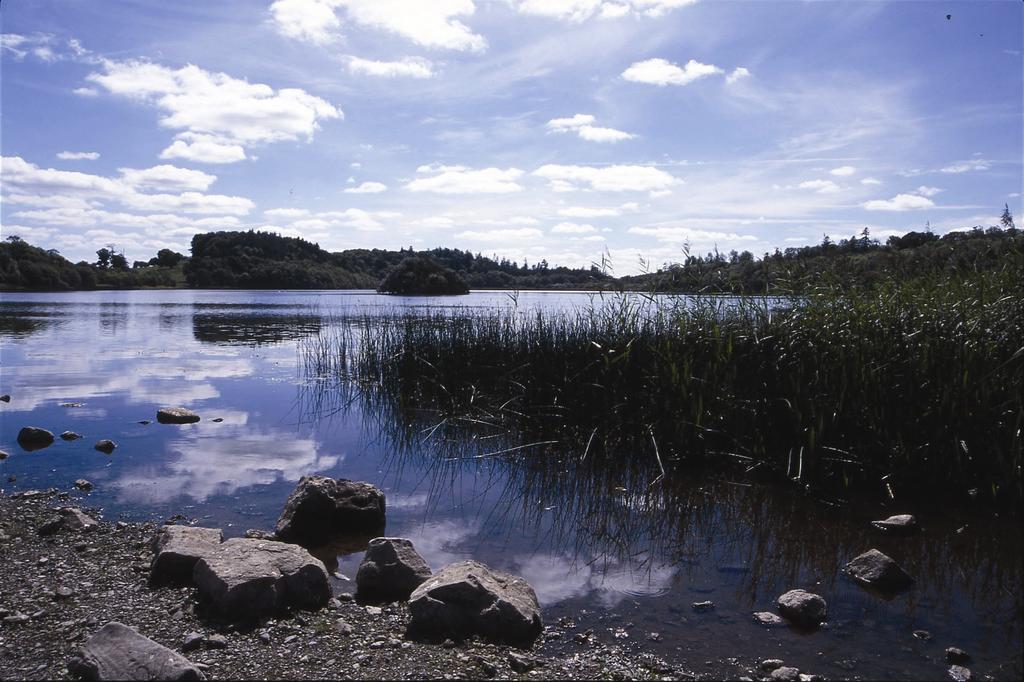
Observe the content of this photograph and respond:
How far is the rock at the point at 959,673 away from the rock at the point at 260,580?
3.69m

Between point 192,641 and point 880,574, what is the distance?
4.50 meters

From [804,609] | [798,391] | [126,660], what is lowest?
[804,609]

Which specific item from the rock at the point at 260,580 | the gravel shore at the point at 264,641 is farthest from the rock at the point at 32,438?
the rock at the point at 260,580

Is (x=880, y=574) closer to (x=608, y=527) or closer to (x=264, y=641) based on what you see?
(x=608, y=527)

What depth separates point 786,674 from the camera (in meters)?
3.58

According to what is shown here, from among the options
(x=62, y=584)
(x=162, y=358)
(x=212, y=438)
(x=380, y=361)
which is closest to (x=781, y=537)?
(x=62, y=584)

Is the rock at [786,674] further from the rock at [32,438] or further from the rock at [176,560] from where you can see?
the rock at [32,438]

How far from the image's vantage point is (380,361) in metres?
14.2

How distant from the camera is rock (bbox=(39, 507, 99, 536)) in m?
5.41

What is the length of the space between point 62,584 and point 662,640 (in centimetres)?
393

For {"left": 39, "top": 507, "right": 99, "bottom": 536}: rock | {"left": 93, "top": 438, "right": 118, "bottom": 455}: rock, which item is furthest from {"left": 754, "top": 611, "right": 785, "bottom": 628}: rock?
{"left": 93, "top": 438, "right": 118, "bottom": 455}: rock

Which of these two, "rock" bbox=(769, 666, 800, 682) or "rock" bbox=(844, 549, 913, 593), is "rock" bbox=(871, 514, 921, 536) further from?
"rock" bbox=(769, 666, 800, 682)

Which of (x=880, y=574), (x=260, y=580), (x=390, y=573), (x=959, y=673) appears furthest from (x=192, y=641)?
(x=880, y=574)

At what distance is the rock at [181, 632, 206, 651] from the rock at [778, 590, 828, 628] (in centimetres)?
352
